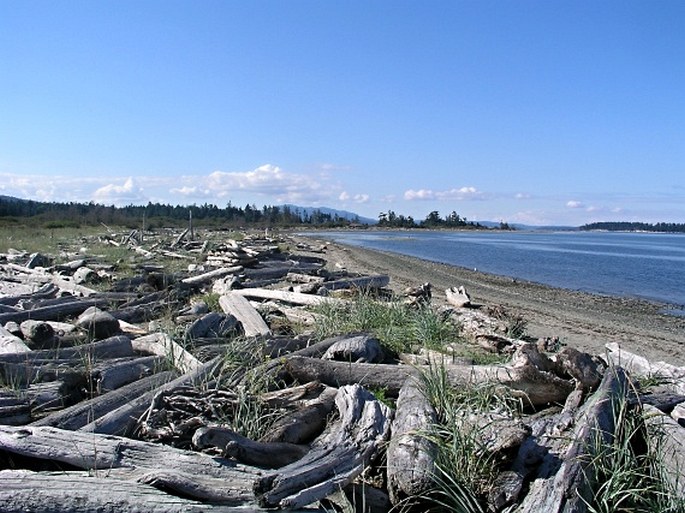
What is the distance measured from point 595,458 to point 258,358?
10.7 feet

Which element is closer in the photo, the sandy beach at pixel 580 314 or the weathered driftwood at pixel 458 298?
the sandy beach at pixel 580 314

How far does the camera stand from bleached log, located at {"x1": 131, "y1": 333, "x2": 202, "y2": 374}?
5355 millimetres

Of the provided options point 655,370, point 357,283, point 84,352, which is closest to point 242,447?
point 84,352

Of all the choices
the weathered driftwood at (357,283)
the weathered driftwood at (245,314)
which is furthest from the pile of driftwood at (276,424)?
the weathered driftwood at (357,283)

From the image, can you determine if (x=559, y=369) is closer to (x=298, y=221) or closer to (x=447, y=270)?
(x=447, y=270)

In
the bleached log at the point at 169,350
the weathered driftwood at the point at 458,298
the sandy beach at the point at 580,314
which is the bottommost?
the sandy beach at the point at 580,314

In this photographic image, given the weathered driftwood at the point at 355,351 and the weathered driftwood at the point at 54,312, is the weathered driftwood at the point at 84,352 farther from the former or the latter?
the weathered driftwood at the point at 54,312

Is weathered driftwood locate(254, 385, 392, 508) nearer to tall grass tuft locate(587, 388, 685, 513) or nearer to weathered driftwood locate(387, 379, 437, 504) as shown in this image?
weathered driftwood locate(387, 379, 437, 504)

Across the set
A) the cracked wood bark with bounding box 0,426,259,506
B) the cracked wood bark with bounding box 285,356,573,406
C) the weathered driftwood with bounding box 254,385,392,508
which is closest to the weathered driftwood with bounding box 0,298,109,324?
the cracked wood bark with bounding box 0,426,259,506

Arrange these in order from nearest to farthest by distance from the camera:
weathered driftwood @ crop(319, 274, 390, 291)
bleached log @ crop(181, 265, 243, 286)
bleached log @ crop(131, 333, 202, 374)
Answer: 1. bleached log @ crop(131, 333, 202, 374)
2. weathered driftwood @ crop(319, 274, 390, 291)
3. bleached log @ crop(181, 265, 243, 286)

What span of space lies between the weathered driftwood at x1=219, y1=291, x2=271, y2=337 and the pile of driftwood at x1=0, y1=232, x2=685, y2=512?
33.2 inches

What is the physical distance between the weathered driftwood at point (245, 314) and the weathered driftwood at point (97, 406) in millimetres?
2235

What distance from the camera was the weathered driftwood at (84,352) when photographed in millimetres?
5586

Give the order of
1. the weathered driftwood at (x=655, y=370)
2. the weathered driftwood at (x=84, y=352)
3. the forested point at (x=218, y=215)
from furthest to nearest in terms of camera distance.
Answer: the forested point at (x=218, y=215) < the weathered driftwood at (x=84, y=352) < the weathered driftwood at (x=655, y=370)
